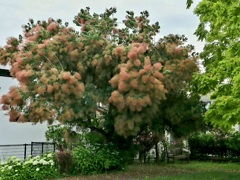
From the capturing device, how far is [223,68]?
10.9 m

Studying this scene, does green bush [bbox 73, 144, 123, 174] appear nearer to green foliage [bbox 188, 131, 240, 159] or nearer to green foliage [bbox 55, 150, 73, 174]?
green foliage [bbox 55, 150, 73, 174]

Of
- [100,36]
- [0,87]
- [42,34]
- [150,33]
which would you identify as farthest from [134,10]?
[0,87]

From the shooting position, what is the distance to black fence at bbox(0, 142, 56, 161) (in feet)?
50.0

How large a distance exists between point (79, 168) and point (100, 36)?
4284 mm

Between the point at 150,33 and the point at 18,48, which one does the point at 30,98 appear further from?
the point at 150,33

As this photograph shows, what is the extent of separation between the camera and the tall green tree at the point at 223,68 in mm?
10250

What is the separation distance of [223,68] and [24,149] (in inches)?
337

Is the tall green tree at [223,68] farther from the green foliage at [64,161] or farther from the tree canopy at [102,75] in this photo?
the green foliage at [64,161]

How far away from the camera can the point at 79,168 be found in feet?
41.0

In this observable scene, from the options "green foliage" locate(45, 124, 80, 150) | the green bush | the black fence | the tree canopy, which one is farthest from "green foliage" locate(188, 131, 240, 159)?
the black fence

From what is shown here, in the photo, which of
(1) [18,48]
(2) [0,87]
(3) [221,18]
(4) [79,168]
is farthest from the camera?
(2) [0,87]

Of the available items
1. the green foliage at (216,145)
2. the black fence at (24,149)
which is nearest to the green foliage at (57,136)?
the black fence at (24,149)

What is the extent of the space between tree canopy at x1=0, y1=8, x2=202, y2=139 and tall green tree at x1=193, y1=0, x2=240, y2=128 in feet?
3.48

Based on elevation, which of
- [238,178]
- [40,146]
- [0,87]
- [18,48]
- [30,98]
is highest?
[18,48]
